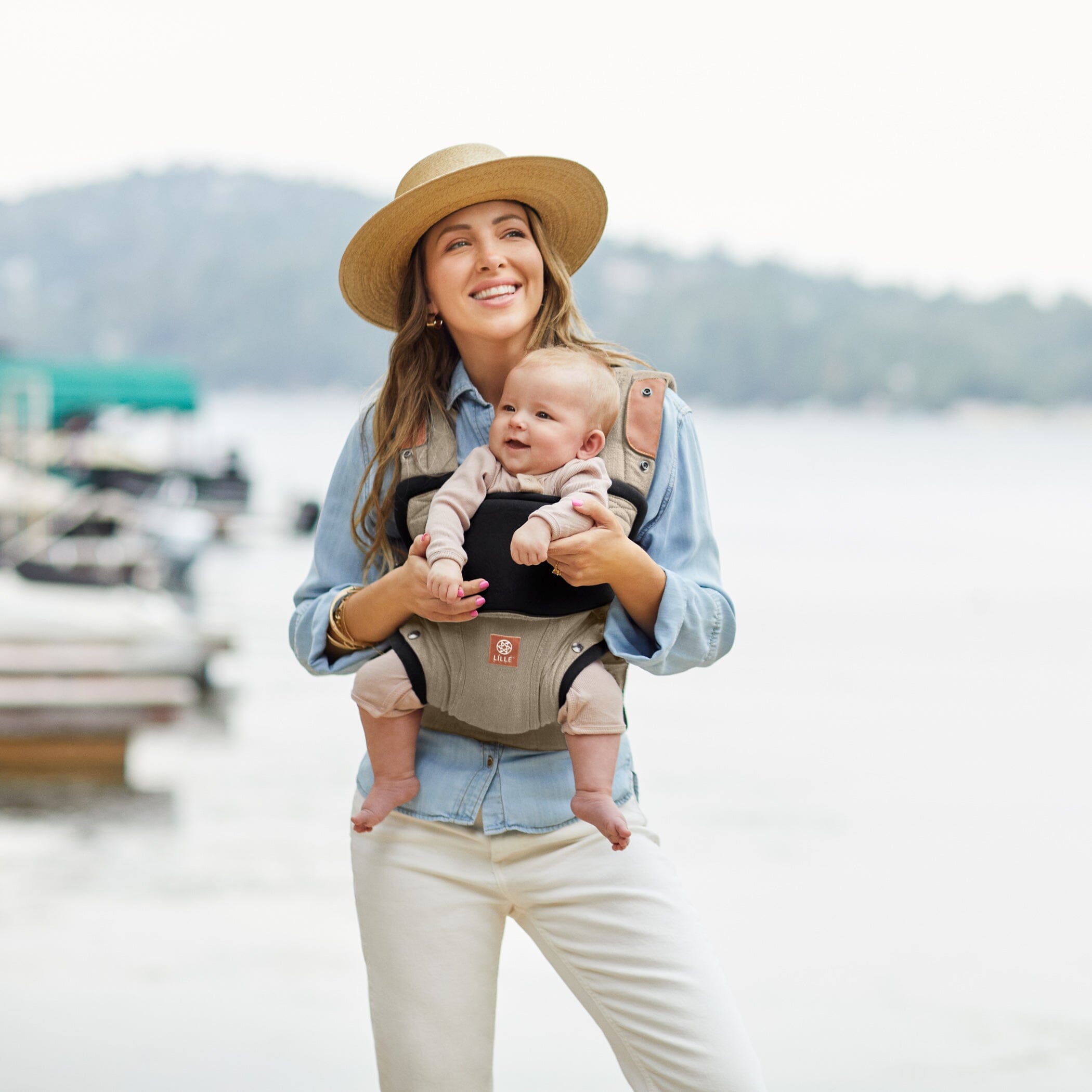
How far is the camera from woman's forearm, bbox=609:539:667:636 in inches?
55.6

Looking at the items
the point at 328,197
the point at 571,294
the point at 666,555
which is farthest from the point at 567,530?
the point at 328,197

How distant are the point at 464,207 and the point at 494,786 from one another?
24.9 inches

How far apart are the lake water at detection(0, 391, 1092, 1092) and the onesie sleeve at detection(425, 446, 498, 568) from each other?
2.30 metres

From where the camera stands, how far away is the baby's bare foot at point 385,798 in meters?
1.52

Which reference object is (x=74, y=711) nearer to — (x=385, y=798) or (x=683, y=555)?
(x=385, y=798)

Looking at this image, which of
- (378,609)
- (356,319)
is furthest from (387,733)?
(356,319)

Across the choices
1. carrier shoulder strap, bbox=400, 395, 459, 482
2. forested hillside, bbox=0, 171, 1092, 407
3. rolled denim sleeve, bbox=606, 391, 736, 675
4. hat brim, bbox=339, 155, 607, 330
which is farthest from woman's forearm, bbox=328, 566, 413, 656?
forested hillside, bbox=0, 171, 1092, 407

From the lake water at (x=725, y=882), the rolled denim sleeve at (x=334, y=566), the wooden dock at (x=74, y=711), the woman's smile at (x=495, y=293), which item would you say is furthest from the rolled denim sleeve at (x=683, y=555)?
the wooden dock at (x=74, y=711)

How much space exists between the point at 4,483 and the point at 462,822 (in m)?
14.3

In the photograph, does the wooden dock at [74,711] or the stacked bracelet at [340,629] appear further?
the wooden dock at [74,711]

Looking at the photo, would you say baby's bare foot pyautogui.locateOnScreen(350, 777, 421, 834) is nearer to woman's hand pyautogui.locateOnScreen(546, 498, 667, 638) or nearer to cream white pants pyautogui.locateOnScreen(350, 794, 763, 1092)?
cream white pants pyautogui.locateOnScreen(350, 794, 763, 1092)

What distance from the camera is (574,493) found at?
1.41m

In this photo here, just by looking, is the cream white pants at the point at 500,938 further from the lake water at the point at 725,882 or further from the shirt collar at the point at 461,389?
the lake water at the point at 725,882

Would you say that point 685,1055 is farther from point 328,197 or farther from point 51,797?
point 328,197
